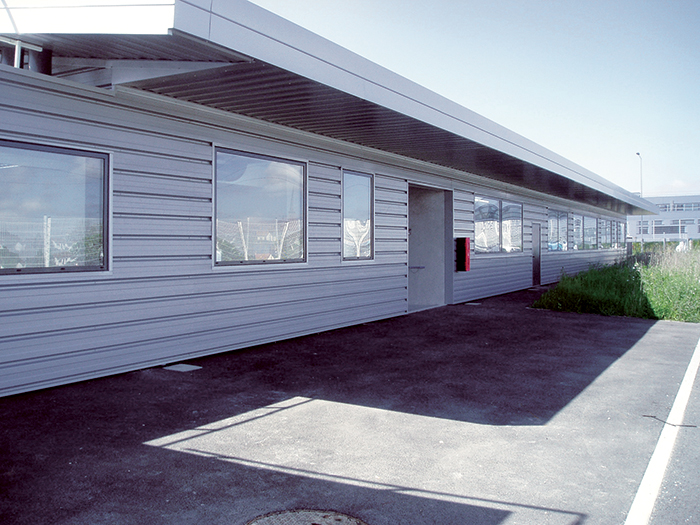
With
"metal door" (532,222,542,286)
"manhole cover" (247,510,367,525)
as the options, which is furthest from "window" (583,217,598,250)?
"manhole cover" (247,510,367,525)

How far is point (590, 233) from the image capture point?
25203 mm

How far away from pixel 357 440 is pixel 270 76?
146 inches

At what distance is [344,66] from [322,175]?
10.3 ft

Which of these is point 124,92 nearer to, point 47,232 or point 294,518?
point 47,232

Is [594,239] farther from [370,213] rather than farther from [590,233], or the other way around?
[370,213]

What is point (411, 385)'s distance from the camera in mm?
6035

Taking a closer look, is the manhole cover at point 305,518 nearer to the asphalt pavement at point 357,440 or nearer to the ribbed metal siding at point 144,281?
the asphalt pavement at point 357,440

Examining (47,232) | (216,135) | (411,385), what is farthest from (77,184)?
(411,385)

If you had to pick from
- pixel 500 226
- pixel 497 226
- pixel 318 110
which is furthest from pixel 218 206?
pixel 500 226

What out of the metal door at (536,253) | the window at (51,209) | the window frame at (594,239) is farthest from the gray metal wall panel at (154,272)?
the window frame at (594,239)

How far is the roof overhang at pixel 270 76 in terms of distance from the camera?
487 cm

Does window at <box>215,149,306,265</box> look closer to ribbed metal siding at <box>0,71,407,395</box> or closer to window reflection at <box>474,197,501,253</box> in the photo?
ribbed metal siding at <box>0,71,407,395</box>

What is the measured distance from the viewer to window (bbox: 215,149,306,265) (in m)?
7.60

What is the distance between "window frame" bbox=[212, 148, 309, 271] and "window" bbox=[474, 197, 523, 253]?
270 inches
